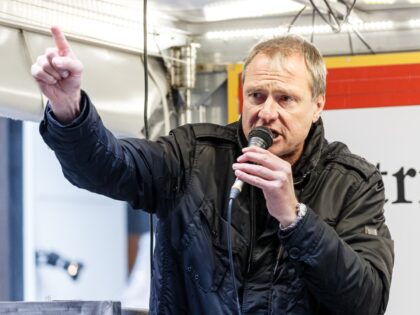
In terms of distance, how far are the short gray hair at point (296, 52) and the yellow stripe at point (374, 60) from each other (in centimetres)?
157

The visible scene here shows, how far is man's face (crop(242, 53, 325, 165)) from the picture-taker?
6.40 ft

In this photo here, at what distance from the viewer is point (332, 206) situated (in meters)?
2.01

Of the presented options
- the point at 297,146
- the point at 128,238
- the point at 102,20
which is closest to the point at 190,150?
the point at 297,146

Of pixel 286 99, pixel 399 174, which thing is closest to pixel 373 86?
pixel 399 174

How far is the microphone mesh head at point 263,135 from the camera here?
1.78 metres

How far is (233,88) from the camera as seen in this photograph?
376 cm

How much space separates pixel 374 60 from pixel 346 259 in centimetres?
194

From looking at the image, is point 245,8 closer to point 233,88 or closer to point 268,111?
point 233,88

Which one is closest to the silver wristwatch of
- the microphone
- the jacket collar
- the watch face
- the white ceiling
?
the watch face

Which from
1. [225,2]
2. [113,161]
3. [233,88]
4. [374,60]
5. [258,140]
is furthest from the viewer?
[233,88]

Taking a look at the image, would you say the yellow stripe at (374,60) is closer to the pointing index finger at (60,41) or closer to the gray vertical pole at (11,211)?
the gray vertical pole at (11,211)

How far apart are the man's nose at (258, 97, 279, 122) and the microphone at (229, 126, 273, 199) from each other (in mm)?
85

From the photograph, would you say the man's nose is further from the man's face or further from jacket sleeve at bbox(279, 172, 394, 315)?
jacket sleeve at bbox(279, 172, 394, 315)

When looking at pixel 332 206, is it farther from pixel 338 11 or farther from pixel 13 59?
pixel 338 11
